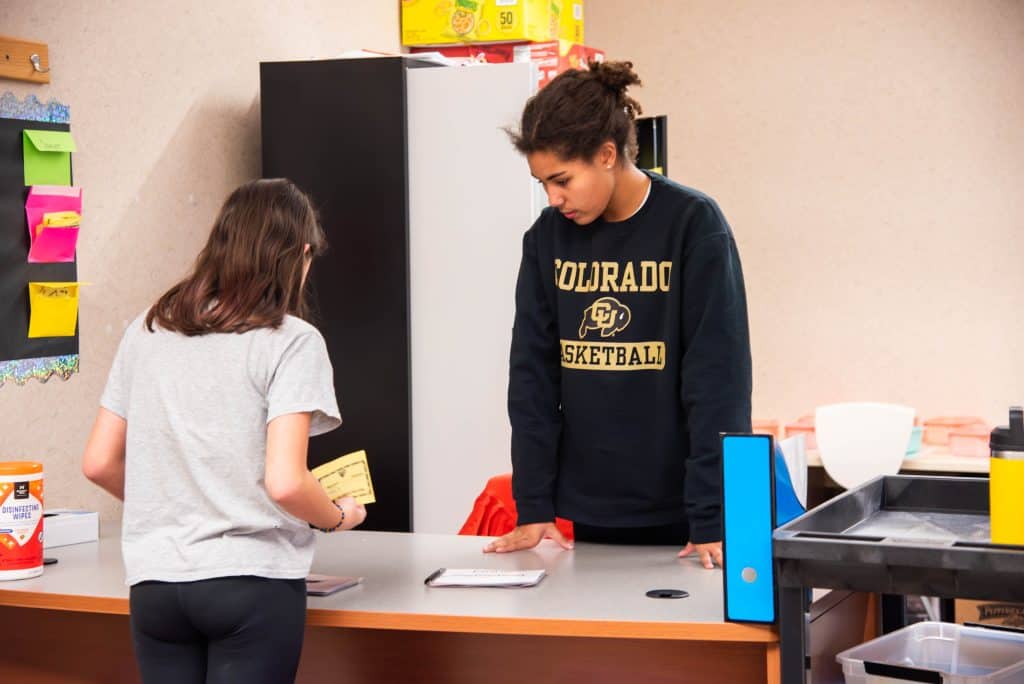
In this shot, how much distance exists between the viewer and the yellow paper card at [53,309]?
2627mm

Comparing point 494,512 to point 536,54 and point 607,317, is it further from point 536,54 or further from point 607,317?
point 536,54

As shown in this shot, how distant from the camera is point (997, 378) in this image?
4562mm

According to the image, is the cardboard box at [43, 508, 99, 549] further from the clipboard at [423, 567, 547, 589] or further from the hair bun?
the hair bun

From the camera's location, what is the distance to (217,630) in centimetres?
168

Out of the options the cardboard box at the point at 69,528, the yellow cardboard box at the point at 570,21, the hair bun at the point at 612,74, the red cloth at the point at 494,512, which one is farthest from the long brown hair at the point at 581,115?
the yellow cardboard box at the point at 570,21

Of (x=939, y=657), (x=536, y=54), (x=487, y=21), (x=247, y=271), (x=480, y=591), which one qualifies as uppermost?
(x=487, y=21)

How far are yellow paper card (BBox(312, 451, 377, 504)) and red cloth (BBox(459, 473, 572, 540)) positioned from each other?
2.72 feet

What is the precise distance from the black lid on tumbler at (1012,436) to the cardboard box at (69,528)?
1.71 meters

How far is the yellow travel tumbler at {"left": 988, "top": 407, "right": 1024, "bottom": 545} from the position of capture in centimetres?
143

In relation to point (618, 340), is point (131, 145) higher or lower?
higher

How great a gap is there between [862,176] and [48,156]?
3.13m

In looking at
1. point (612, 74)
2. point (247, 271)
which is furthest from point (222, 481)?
point (612, 74)

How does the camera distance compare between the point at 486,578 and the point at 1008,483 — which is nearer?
the point at 1008,483

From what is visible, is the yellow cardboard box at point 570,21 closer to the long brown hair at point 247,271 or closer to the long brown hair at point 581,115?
the long brown hair at point 581,115
